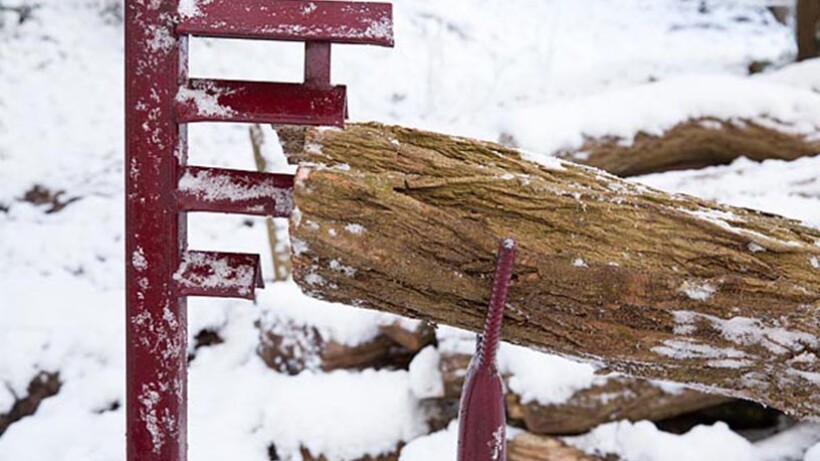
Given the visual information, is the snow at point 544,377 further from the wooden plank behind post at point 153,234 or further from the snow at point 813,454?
the wooden plank behind post at point 153,234

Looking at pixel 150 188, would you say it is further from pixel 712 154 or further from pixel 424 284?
pixel 712 154

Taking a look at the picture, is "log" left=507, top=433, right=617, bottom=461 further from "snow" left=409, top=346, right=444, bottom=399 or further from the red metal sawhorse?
the red metal sawhorse

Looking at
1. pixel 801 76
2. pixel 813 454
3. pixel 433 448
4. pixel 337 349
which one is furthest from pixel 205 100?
pixel 801 76

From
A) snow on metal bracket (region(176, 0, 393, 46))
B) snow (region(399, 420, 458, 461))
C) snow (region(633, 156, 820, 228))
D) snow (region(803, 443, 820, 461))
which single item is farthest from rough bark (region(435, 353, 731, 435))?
snow on metal bracket (region(176, 0, 393, 46))

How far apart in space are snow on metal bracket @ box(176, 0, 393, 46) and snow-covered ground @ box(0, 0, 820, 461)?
3.36 feet

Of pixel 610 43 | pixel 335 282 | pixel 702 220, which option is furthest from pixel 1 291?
pixel 610 43

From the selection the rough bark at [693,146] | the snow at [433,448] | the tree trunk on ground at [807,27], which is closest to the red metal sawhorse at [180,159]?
the snow at [433,448]

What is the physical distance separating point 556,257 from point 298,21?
1.20 ft

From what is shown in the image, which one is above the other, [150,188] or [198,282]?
[150,188]

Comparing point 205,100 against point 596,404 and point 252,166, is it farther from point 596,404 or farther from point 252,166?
point 252,166

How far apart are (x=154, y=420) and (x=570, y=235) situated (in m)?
0.53

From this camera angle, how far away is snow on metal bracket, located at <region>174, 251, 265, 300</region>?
0.98 meters

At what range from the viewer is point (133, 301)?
39.1 inches

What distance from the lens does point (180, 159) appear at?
0.98 metres
